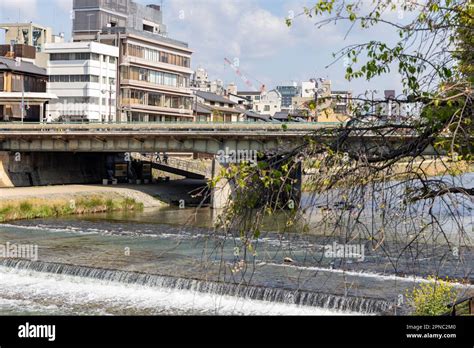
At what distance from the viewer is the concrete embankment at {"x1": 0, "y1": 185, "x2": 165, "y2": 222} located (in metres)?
43.5

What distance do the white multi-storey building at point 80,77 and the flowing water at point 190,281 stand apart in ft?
172

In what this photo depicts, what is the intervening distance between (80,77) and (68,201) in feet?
128

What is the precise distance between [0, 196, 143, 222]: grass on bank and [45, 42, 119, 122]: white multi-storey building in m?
32.9

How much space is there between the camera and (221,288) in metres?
22.7

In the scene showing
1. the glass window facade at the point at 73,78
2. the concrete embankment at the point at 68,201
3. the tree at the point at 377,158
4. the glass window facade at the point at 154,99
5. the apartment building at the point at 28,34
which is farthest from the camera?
the apartment building at the point at 28,34

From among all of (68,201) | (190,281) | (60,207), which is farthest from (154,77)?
(190,281)

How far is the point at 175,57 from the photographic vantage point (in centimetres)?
9469

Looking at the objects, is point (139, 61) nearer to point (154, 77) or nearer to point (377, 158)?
point (154, 77)

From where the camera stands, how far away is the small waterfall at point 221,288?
20.0 m

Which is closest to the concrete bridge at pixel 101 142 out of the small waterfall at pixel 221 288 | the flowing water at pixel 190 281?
the flowing water at pixel 190 281

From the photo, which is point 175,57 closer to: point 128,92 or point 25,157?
point 128,92

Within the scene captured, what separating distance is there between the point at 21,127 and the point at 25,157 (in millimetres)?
3122

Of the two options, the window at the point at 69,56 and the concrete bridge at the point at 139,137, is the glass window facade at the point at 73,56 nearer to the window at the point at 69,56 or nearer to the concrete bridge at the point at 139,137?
the window at the point at 69,56
